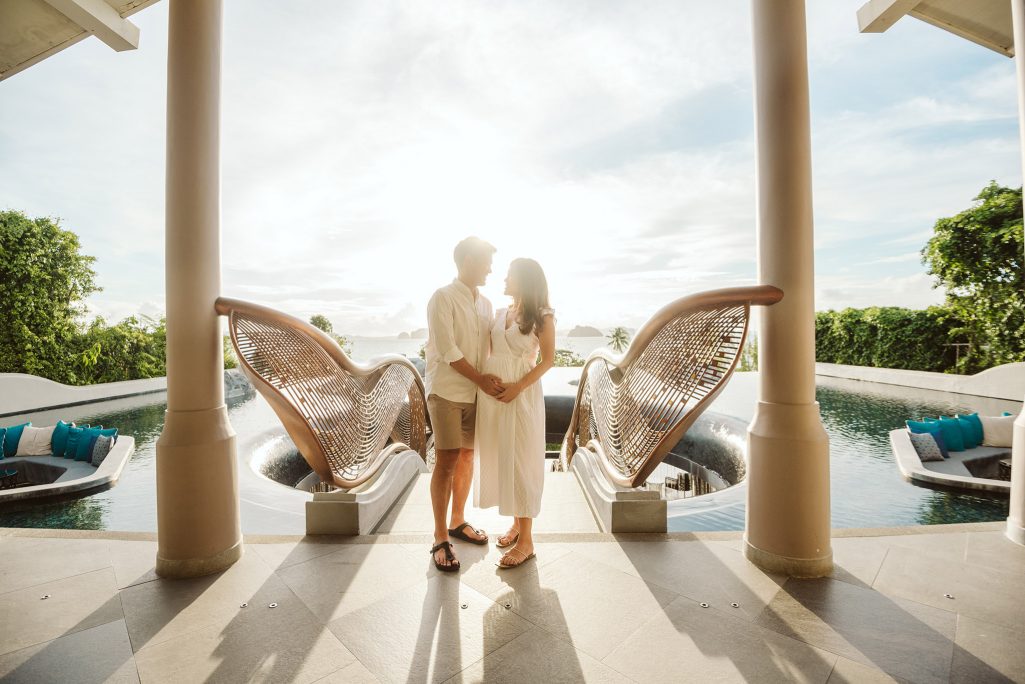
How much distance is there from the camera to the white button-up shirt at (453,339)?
2369 millimetres

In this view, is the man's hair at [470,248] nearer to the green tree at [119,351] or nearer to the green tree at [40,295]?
the green tree at [119,351]

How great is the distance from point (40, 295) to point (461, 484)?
1800 centimetres

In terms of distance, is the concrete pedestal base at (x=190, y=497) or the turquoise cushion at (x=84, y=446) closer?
the concrete pedestal base at (x=190, y=497)

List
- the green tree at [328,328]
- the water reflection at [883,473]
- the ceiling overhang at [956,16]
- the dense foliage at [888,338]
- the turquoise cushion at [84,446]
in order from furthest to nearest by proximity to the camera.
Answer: the green tree at [328,328]
the dense foliage at [888,338]
the turquoise cushion at [84,446]
the water reflection at [883,473]
the ceiling overhang at [956,16]

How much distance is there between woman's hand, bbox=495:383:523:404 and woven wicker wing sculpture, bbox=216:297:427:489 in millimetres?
1001

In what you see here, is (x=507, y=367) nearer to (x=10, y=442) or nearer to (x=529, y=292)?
(x=529, y=292)

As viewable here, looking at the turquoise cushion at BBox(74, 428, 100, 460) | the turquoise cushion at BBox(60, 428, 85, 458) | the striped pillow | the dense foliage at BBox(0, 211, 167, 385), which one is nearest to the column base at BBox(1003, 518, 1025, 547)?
the striped pillow

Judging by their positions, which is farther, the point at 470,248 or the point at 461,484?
the point at 461,484

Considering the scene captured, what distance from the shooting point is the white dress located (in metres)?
2.41

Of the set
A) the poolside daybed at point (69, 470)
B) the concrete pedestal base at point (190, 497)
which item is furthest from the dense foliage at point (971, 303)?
the poolside daybed at point (69, 470)

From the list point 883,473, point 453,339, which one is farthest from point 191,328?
point 883,473

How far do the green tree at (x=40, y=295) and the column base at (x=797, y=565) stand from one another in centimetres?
1845

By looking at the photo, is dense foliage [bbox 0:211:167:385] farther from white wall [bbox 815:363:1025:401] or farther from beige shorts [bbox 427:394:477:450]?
white wall [bbox 815:363:1025:401]

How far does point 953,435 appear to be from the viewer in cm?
607
